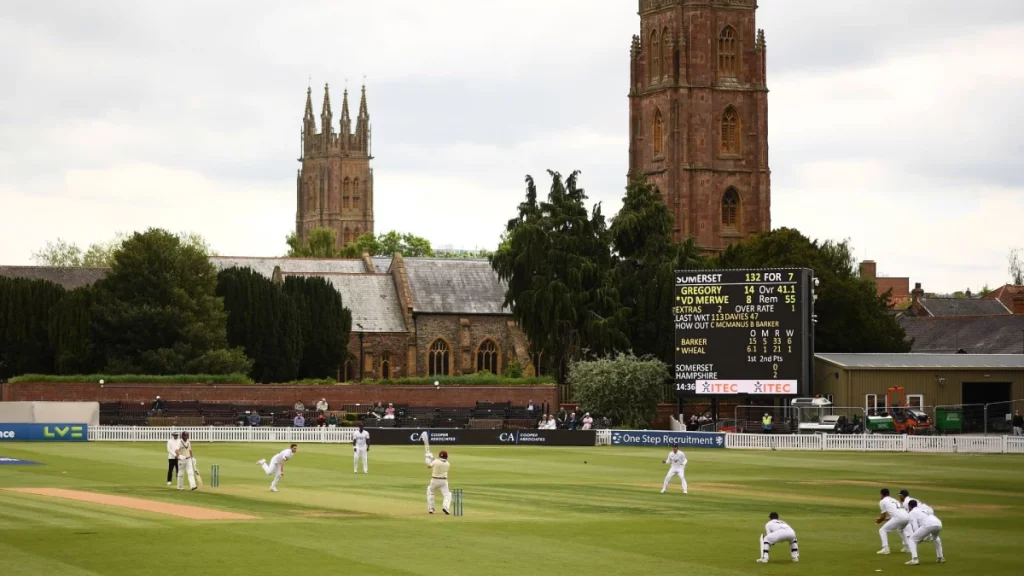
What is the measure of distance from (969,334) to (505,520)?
67.7m

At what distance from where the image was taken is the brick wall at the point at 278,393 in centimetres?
6912

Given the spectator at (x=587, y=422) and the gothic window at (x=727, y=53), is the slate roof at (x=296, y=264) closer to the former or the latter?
the gothic window at (x=727, y=53)

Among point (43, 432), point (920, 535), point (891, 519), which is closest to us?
point (920, 535)

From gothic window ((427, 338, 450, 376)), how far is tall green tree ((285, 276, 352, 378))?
8328 mm

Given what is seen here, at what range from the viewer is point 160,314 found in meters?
74.2

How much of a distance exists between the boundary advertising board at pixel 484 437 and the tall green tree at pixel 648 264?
610 inches

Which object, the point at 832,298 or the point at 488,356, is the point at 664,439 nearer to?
the point at 832,298

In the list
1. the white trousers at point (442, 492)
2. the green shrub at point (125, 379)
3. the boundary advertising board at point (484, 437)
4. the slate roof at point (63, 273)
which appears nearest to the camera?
the white trousers at point (442, 492)

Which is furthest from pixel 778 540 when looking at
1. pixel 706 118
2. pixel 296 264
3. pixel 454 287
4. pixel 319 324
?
pixel 706 118

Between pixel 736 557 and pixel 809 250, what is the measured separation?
61.9 metres

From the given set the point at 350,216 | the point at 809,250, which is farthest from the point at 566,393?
the point at 350,216

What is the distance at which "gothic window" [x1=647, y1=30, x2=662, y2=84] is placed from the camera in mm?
112000

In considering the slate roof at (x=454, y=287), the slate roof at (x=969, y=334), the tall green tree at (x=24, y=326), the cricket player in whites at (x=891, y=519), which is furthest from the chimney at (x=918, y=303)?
the cricket player in whites at (x=891, y=519)

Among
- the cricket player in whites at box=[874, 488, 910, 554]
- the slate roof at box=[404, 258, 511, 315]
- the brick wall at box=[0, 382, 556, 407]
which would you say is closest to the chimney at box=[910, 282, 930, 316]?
the slate roof at box=[404, 258, 511, 315]
